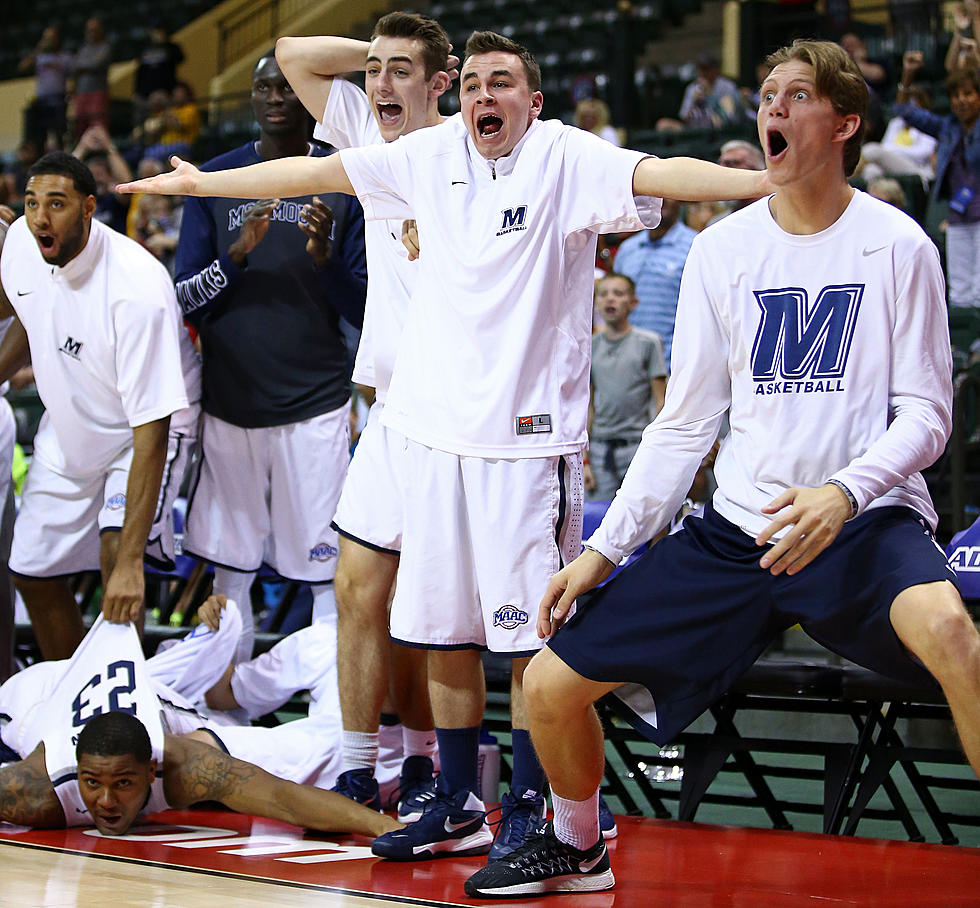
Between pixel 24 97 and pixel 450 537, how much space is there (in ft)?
59.6

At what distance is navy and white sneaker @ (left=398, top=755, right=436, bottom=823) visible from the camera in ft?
13.1

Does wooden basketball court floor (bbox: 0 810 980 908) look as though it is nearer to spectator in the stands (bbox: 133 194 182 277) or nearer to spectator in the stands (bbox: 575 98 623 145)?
spectator in the stands (bbox: 133 194 182 277)

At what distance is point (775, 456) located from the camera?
3195mm

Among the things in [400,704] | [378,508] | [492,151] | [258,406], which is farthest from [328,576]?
[492,151]

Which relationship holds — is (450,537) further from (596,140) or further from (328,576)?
(328,576)

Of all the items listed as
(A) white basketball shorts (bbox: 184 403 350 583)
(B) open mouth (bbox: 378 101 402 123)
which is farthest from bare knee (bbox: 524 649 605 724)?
(A) white basketball shorts (bbox: 184 403 350 583)

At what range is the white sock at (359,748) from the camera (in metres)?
4.20

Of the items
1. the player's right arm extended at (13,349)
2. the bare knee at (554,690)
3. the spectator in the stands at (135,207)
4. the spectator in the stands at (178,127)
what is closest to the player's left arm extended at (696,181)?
the bare knee at (554,690)

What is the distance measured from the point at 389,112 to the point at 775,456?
6.13 ft

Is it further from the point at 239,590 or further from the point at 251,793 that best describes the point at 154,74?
the point at 251,793

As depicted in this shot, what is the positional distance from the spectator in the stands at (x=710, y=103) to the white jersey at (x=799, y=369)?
347 inches

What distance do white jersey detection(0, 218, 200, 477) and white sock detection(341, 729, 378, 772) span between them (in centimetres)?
144

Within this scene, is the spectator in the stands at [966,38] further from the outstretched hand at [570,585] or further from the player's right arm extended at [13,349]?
the outstretched hand at [570,585]

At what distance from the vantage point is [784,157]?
3137mm
